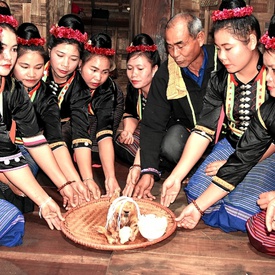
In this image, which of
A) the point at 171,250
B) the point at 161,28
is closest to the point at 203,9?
the point at 161,28

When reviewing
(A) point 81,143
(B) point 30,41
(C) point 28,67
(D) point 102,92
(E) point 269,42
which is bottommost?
(A) point 81,143

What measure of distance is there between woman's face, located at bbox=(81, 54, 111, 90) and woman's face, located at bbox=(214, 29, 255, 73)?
101cm

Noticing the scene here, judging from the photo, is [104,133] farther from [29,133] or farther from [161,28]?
[161,28]

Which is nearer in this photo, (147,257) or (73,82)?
(147,257)

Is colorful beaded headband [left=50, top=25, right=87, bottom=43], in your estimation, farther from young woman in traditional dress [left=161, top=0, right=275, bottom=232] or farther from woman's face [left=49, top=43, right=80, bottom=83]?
young woman in traditional dress [left=161, top=0, right=275, bottom=232]

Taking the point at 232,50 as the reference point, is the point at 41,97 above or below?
below

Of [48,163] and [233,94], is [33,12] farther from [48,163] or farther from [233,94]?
[233,94]

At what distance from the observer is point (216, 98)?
2846mm

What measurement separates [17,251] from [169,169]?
5.20ft

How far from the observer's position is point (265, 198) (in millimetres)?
2350

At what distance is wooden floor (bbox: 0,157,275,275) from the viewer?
218cm

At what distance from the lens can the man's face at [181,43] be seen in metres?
2.93

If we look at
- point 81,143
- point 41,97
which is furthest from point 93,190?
point 41,97

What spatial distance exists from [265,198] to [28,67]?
161 cm
